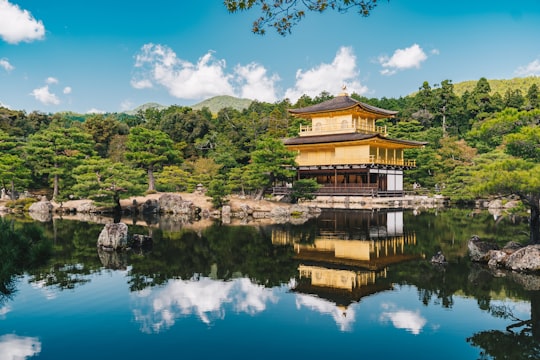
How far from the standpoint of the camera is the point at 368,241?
51.2 ft

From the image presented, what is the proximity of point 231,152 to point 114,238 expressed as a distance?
2695 centimetres

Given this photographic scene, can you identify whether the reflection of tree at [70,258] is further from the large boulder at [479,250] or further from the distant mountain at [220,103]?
the distant mountain at [220,103]

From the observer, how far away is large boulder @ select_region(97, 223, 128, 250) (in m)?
13.9

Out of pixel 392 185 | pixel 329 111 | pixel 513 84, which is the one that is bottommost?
pixel 392 185

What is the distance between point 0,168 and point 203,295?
78.2ft

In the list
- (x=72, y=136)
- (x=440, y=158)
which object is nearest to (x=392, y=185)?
(x=440, y=158)

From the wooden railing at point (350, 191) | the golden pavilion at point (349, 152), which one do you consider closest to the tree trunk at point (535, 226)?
the wooden railing at point (350, 191)

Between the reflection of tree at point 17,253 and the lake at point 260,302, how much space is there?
5 cm

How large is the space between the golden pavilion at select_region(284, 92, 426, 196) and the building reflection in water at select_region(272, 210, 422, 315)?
42.2 ft

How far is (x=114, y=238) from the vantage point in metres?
13.9

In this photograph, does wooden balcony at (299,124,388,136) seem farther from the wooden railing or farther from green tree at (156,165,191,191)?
green tree at (156,165,191,191)

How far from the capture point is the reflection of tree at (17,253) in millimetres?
9648

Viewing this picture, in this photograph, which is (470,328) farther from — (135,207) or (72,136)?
(72,136)

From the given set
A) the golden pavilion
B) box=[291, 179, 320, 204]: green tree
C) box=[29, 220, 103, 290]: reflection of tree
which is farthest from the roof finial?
box=[29, 220, 103, 290]: reflection of tree
